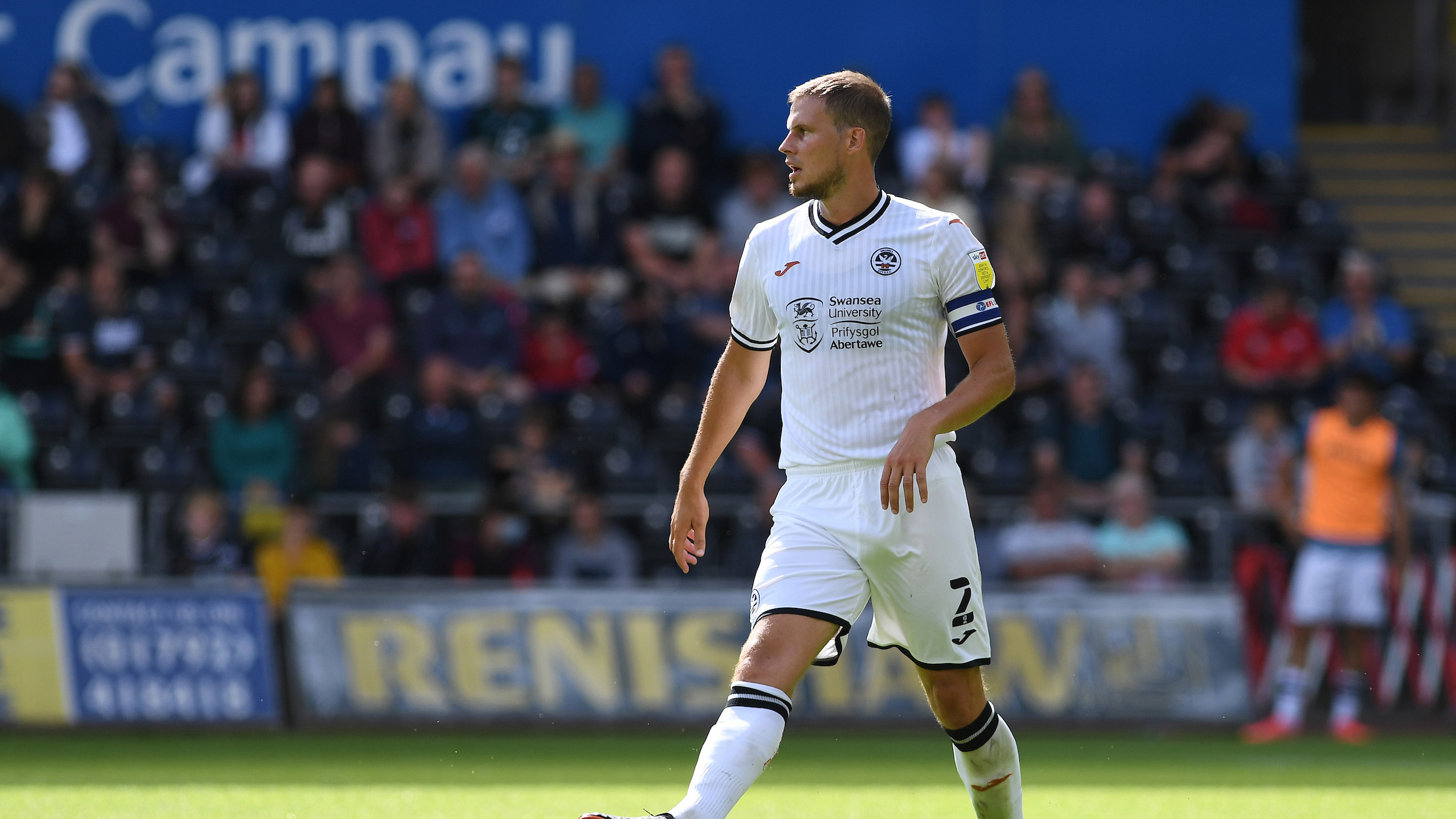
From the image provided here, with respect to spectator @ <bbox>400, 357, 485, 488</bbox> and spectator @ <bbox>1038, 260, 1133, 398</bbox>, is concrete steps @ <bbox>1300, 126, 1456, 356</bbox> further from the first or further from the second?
spectator @ <bbox>400, 357, 485, 488</bbox>

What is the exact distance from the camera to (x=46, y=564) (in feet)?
43.8

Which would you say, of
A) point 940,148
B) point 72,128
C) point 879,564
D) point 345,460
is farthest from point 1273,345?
point 879,564

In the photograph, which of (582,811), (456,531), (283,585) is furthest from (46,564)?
(582,811)

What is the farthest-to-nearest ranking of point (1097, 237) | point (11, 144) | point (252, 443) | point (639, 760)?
point (11, 144) → point (1097, 237) → point (252, 443) → point (639, 760)

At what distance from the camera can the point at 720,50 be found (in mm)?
18953

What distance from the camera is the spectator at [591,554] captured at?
44.1 ft

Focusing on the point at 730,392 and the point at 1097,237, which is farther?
the point at 1097,237

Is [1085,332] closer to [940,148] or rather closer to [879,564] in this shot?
[940,148]

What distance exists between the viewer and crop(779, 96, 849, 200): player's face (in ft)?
18.8

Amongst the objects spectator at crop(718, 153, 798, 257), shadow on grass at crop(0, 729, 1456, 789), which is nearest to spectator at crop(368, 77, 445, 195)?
spectator at crop(718, 153, 798, 257)

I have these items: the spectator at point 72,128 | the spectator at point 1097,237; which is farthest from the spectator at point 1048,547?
the spectator at point 72,128

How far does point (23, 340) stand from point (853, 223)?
10.6 m

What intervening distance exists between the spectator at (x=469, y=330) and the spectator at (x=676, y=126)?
8.03 ft

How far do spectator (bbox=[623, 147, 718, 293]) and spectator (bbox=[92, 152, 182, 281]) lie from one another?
3.66 metres
